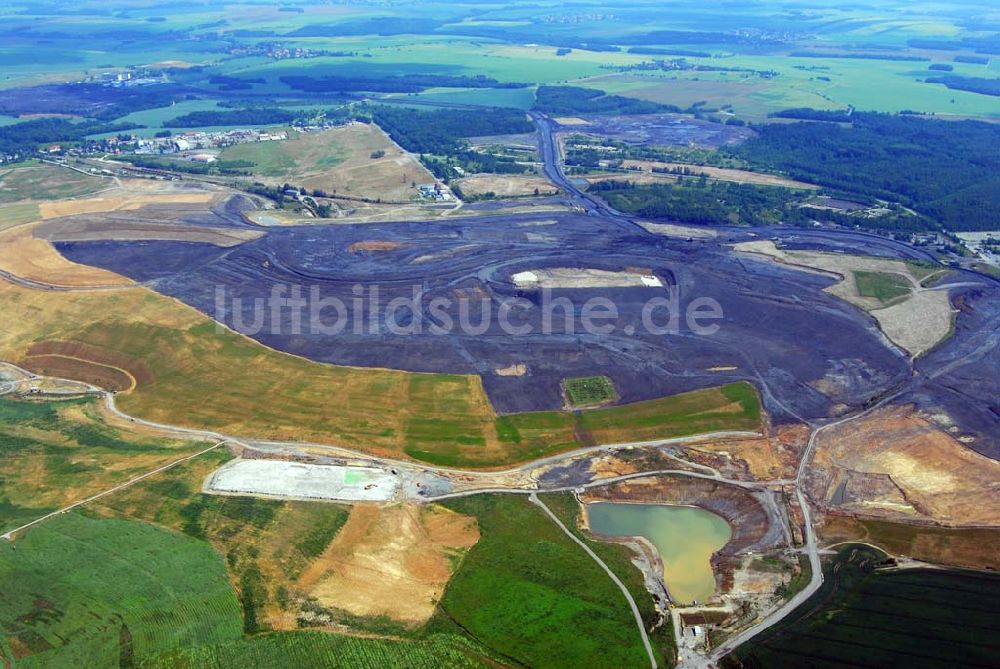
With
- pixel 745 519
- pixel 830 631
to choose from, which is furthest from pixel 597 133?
pixel 830 631

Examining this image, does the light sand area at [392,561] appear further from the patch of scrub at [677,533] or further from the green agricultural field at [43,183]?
the green agricultural field at [43,183]

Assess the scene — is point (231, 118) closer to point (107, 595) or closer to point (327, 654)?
point (107, 595)

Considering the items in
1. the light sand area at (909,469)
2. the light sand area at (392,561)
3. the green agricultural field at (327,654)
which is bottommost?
the green agricultural field at (327,654)

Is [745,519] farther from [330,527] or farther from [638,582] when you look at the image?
[330,527]

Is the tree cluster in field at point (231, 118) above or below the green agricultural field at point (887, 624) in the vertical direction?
above

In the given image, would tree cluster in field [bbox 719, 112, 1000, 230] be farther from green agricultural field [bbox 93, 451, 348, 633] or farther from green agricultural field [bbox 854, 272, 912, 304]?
green agricultural field [bbox 93, 451, 348, 633]

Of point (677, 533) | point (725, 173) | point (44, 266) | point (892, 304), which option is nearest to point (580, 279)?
point (892, 304)

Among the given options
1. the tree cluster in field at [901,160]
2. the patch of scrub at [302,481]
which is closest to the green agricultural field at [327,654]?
the patch of scrub at [302,481]
